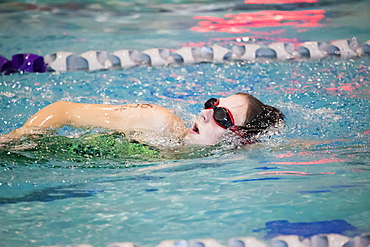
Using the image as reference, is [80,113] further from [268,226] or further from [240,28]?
[240,28]

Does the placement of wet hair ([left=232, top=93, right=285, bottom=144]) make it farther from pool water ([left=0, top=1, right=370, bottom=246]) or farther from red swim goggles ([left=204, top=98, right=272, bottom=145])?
pool water ([left=0, top=1, right=370, bottom=246])

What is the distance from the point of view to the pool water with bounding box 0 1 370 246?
1.93 m

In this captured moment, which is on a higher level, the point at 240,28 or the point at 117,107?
the point at 240,28

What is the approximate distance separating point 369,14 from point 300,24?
111cm

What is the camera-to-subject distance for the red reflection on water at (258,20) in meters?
6.00

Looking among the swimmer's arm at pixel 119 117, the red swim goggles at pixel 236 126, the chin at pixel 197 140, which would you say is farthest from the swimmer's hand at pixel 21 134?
the red swim goggles at pixel 236 126

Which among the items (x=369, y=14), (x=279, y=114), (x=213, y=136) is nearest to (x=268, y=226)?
(x=213, y=136)

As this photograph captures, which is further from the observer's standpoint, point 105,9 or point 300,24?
point 105,9

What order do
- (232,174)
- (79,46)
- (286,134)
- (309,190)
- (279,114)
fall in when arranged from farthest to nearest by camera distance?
(79,46) < (286,134) < (279,114) < (232,174) < (309,190)

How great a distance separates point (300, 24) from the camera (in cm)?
601

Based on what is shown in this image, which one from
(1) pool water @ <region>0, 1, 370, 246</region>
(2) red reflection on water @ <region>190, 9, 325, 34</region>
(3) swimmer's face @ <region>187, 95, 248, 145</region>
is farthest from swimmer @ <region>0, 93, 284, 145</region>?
(2) red reflection on water @ <region>190, 9, 325, 34</region>

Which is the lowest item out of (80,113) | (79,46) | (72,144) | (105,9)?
(72,144)

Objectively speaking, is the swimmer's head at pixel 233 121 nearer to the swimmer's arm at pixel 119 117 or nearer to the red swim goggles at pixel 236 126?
the red swim goggles at pixel 236 126

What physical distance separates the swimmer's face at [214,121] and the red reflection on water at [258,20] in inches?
139
